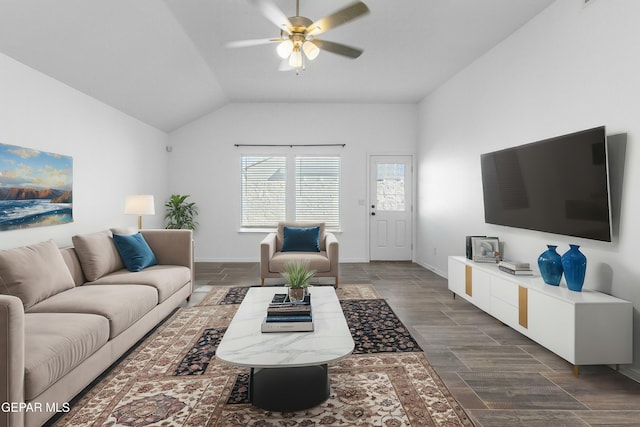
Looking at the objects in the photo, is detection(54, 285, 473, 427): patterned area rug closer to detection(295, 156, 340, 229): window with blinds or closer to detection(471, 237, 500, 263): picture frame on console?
detection(471, 237, 500, 263): picture frame on console

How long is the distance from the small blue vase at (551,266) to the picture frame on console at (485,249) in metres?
0.91

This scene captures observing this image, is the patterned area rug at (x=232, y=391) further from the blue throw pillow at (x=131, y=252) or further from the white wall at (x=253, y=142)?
the white wall at (x=253, y=142)

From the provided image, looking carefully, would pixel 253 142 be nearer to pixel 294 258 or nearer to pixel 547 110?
pixel 294 258

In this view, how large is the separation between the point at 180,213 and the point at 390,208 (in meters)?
3.81

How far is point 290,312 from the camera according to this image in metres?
2.28

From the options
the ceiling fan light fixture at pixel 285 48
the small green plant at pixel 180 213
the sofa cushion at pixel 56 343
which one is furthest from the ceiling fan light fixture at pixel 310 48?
the small green plant at pixel 180 213

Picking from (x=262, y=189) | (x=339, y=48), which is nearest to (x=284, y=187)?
(x=262, y=189)

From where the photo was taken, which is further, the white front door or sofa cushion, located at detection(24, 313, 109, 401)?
the white front door

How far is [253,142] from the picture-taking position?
22.0 ft

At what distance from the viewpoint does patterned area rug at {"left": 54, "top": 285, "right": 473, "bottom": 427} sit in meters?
1.95

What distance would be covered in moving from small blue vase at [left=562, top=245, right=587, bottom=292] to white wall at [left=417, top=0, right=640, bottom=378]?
16 centimetres

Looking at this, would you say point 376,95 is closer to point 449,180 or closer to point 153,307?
point 449,180

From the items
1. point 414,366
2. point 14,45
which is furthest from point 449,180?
point 14,45

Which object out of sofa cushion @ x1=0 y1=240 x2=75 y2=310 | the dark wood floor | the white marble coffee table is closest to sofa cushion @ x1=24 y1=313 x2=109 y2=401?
sofa cushion @ x1=0 y1=240 x2=75 y2=310
